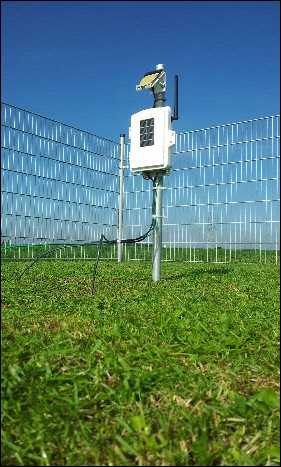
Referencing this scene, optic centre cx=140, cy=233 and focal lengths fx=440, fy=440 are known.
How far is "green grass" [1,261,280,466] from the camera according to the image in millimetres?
1334

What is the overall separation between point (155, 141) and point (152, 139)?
5 centimetres

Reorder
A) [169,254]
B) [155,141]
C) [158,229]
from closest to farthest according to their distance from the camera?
[155,141]
[158,229]
[169,254]

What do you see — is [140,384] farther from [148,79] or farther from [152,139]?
[148,79]

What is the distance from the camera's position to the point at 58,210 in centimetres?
710

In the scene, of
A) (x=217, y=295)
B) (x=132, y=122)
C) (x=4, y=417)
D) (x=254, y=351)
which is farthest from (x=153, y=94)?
(x=4, y=417)

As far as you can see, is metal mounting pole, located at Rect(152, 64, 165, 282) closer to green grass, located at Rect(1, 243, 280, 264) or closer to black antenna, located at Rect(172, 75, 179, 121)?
black antenna, located at Rect(172, 75, 179, 121)

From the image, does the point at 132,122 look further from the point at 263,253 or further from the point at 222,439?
the point at 222,439

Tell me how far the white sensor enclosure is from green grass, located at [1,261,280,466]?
1.68m

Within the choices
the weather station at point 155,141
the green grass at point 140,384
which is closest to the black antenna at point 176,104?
the weather station at point 155,141

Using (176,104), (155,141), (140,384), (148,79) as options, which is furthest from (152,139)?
(140,384)

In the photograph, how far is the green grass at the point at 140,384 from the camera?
1.33 metres

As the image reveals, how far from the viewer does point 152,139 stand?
418cm

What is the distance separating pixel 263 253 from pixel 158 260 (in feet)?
8.18

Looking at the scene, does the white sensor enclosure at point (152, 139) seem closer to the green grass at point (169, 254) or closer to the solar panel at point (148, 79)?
the solar panel at point (148, 79)
